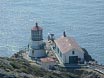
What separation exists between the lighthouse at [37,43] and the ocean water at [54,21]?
955cm

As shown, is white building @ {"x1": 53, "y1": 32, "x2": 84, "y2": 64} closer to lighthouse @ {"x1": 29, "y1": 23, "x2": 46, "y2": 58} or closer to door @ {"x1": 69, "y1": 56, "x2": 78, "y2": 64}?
door @ {"x1": 69, "y1": 56, "x2": 78, "y2": 64}

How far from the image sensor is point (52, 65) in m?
33.4

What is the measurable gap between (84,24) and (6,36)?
11.7m

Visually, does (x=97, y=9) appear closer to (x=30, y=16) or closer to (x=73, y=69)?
(x=30, y=16)

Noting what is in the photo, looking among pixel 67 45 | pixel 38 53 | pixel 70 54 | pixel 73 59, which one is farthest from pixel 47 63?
pixel 38 53

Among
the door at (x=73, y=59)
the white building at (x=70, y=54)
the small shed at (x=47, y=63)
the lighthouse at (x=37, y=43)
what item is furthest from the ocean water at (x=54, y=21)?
the small shed at (x=47, y=63)

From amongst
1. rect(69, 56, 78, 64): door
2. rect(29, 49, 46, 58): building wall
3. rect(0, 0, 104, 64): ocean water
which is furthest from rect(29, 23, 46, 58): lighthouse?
rect(0, 0, 104, 64): ocean water

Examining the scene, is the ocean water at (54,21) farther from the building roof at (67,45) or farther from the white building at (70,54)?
the white building at (70,54)

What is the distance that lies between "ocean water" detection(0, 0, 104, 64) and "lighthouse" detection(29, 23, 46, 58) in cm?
955

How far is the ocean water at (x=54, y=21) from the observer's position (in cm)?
5094

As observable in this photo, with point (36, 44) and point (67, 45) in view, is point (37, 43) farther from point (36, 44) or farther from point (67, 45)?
point (67, 45)

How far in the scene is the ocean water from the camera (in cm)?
5094

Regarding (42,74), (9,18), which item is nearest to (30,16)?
(9,18)

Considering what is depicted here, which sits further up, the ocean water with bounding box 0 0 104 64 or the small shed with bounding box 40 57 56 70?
the ocean water with bounding box 0 0 104 64
